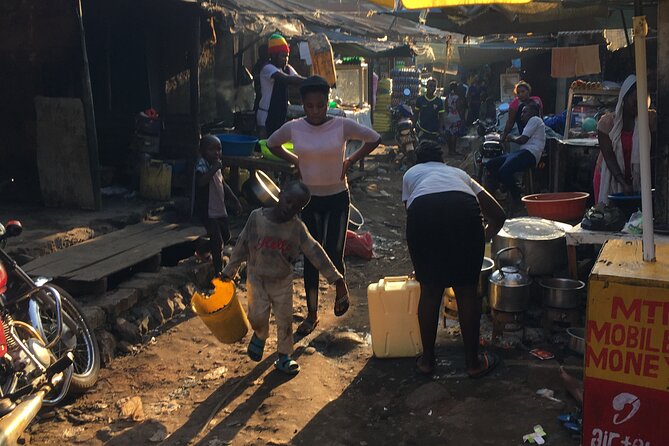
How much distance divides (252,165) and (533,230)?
416cm

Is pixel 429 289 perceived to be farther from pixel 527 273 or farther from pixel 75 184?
pixel 75 184

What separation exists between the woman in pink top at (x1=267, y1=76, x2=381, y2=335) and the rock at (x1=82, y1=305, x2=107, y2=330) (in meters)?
1.57

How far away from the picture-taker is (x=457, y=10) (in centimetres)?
635

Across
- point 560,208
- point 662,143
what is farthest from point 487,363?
point 560,208

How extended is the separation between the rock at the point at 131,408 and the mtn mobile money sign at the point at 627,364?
2.82 metres

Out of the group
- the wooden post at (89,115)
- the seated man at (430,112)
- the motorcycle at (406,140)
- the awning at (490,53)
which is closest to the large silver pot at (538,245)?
the wooden post at (89,115)

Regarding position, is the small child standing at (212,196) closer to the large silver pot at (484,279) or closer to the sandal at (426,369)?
the large silver pot at (484,279)

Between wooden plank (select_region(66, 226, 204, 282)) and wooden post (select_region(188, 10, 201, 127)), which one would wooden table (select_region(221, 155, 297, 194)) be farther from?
wooden plank (select_region(66, 226, 204, 282))

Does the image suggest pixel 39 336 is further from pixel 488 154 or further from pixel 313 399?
pixel 488 154

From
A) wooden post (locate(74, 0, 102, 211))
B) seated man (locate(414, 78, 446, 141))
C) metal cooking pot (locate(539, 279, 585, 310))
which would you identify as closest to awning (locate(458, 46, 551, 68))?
seated man (locate(414, 78, 446, 141))

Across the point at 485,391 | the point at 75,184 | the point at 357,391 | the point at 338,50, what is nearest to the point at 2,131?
the point at 75,184

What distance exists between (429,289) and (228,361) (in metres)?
1.77

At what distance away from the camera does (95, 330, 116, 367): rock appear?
5.25 metres

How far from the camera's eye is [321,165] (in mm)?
5410
